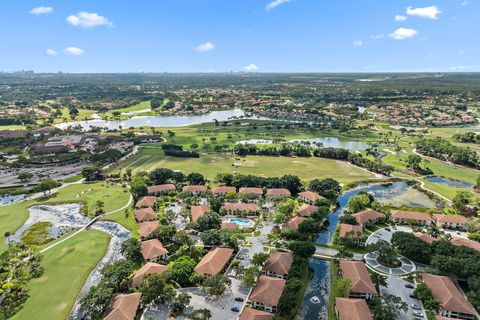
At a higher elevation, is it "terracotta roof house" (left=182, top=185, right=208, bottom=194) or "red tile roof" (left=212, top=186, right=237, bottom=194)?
"red tile roof" (left=212, top=186, right=237, bottom=194)

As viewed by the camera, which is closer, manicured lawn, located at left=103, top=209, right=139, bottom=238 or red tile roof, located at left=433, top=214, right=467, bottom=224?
red tile roof, located at left=433, top=214, right=467, bottom=224

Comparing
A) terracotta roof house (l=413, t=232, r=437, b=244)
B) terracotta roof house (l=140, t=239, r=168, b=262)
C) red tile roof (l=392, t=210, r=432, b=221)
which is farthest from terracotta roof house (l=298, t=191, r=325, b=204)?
terracotta roof house (l=140, t=239, r=168, b=262)

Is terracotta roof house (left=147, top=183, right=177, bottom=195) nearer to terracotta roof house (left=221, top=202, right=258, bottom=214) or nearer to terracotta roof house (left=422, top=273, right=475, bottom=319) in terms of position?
terracotta roof house (left=221, top=202, right=258, bottom=214)

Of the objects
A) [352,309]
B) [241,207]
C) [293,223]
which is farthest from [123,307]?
[241,207]

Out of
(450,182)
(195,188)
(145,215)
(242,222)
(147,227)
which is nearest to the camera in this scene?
(147,227)

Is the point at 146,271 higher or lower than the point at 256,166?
higher

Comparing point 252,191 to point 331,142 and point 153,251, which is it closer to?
point 153,251

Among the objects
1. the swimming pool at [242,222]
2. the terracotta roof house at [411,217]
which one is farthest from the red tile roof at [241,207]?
the terracotta roof house at [411,217]

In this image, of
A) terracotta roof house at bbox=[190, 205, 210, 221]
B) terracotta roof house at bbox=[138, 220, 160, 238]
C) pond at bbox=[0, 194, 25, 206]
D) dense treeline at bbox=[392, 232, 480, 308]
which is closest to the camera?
dense treeline at bbox=[392, 232, 480, 308]
